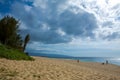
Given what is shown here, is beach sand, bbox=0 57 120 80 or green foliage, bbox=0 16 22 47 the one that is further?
green foliage, bbox=0 16 22 47

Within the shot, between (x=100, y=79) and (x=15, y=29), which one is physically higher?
(x=15, y=29)

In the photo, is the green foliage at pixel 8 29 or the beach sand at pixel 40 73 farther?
the green foliage at pixel 8 29

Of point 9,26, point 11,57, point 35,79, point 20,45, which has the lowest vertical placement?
point 35,79

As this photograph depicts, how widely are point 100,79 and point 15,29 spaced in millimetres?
24150

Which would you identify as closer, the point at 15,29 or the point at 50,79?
the point at 50,79

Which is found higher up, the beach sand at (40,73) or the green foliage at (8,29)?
the green foliage at (8,29)

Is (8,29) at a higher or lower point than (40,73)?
higher

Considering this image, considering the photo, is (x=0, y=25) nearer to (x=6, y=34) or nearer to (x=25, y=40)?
(x=6, y=34)

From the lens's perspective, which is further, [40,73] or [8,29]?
[8,29]

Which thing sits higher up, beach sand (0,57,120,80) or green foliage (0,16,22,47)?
green foliage (0,16,22,47)

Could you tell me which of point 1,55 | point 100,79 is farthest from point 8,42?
point 100,79

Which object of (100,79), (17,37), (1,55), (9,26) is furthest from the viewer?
(17,37)

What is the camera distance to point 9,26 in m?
34.1

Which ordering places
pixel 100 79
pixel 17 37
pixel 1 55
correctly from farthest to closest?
pixel 17 37
pixel 1 55
pixel 100 79
